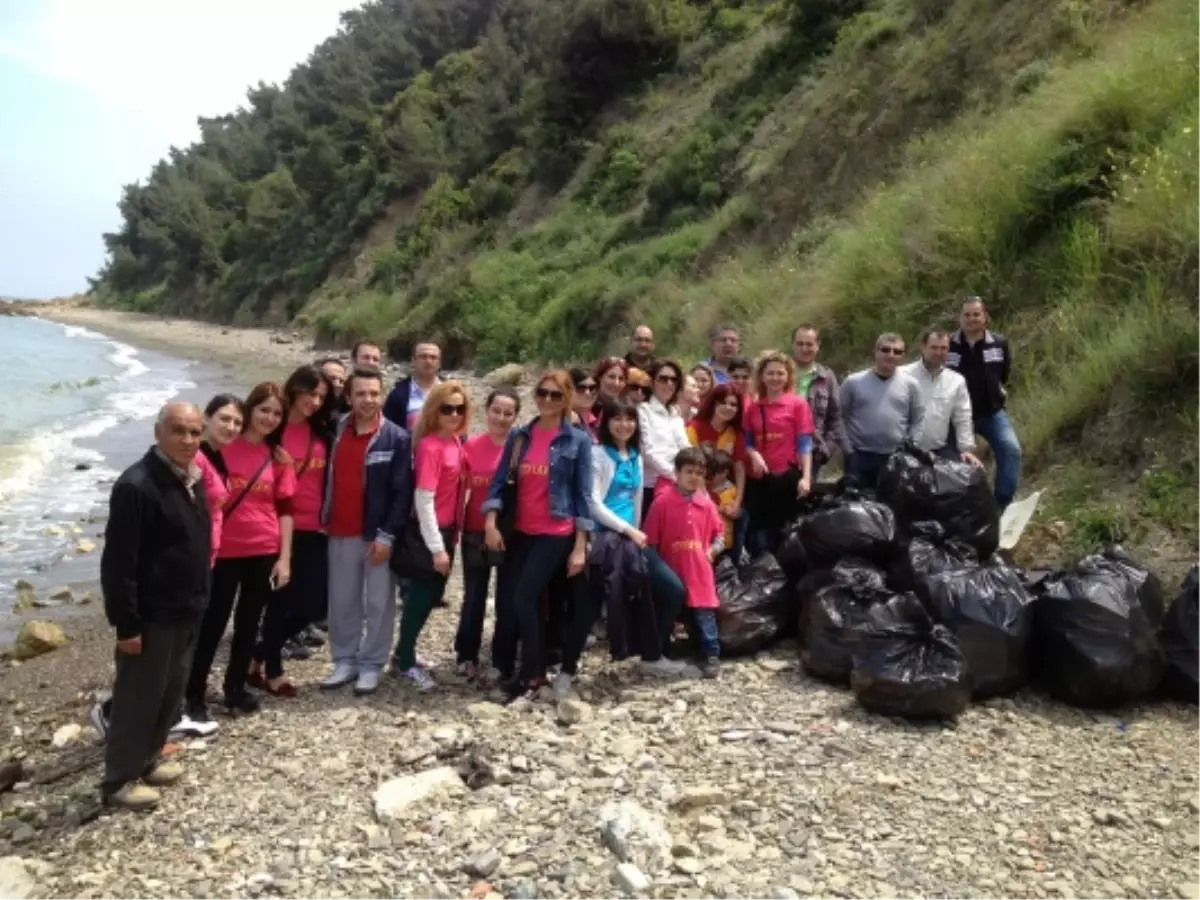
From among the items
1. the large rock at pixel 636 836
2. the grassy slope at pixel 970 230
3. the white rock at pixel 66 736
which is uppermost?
the grassy slope at pixel 970 230

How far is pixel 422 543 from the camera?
5121 millimetres

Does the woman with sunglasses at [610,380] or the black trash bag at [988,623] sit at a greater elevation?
the woman with sunglasses at [610,380]

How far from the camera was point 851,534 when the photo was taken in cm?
544

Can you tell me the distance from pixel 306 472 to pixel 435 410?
79 centimetres

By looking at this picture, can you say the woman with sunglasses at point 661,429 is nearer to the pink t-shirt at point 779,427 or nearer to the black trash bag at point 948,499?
the pink t-shirt at point 779,427

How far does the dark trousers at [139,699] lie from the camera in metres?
4.10

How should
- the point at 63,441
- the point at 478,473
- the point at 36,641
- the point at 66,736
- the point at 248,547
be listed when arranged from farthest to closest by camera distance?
the point at 63,441
the point at 36,641
the point at 478,473
the point at 66,736
the point at 248,547

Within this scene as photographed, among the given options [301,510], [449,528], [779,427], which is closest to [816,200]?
[779,427]

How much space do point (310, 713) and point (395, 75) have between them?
194 feet

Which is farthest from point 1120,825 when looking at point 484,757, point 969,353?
point 969,353

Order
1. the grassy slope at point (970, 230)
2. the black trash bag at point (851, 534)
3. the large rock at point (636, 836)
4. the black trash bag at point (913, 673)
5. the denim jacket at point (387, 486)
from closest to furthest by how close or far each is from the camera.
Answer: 1. the large rock at point (636, 836)
2. the black trash bag at point (913, 673)
3. the denim jacket at point (387, 486)
4. the black trash bag at point (851, 534)
5. the grassy slope at point (970, 230)

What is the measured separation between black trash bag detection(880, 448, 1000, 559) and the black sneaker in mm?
3693

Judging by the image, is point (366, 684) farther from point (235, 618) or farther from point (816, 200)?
point (816, 200)

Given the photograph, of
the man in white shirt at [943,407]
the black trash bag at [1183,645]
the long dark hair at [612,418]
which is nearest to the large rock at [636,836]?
the long dark hair at [612,418]
